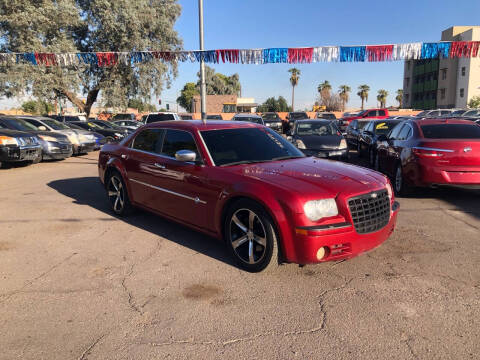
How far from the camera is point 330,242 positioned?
3.41 meters

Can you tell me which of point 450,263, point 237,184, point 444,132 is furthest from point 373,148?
point 237,184

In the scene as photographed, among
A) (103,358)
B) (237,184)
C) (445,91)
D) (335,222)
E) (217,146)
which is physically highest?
(445,91)

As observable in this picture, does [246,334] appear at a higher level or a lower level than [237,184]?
lower

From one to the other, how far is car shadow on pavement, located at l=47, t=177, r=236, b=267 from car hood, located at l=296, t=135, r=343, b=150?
5490 millimetres

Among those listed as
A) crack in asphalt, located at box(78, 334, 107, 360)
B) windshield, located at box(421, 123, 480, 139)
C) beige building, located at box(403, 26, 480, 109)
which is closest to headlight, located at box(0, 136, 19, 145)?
crack in asphalt, located at box(78, 334, 107, 360)

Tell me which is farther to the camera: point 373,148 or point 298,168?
point 373,148

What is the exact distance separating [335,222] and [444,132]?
15.5ft

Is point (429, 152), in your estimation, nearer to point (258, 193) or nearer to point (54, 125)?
point (258, 193)

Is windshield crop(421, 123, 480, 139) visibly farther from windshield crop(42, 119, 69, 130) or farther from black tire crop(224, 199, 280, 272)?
windshield crop(42, 119, 69, 130)

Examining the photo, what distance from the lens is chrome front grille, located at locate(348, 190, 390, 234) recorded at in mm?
3533

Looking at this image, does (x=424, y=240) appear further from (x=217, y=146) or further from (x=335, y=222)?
(x=217, y=146)

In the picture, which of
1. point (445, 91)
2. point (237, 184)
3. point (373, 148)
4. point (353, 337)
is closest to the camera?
point (353, 337)

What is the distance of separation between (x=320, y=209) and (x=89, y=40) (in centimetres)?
2855

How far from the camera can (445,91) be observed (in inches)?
2116
